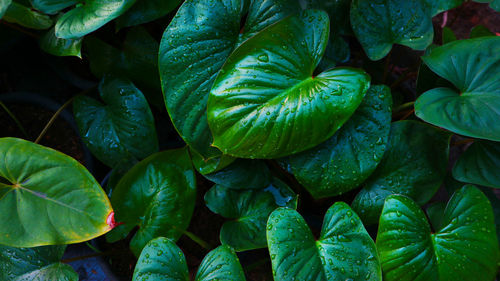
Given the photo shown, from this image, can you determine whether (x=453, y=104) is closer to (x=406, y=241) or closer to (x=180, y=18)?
(x=406, y=241)

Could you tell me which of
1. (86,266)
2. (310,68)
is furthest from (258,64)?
(86,266)

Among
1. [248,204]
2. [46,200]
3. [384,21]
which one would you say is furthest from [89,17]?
[384,21]

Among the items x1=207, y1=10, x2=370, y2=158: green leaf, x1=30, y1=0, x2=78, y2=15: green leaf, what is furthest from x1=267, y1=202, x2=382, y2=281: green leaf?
x1=30, y1=0, x2=78, y2=15: green leaf

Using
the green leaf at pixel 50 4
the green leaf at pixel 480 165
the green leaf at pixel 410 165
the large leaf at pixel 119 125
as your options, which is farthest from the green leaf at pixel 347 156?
the green leaf at pixel 50 4

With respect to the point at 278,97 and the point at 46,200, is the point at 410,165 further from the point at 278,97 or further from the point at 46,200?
the point at 46,200

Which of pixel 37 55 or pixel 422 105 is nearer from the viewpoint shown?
pixel 422 105

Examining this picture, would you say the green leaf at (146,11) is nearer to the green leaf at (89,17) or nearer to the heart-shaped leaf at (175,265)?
the green leaf at (89,17)
